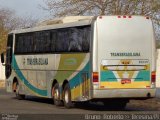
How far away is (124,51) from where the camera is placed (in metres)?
22.3

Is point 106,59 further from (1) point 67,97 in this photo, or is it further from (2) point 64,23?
(2) point 64,23

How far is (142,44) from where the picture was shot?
2259 centimetres

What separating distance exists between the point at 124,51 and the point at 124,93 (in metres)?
1.53

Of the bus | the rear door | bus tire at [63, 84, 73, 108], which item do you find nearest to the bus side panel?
the bus

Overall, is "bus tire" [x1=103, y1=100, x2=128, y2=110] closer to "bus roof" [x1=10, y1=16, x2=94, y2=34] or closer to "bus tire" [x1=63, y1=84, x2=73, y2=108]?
"bus tire" [x1=63, y1=84, x2=73, y2=108]

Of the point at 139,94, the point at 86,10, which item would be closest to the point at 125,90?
the point at 139,94

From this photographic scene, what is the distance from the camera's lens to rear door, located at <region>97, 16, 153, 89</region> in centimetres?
2208

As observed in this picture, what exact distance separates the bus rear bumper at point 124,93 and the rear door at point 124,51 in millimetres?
176

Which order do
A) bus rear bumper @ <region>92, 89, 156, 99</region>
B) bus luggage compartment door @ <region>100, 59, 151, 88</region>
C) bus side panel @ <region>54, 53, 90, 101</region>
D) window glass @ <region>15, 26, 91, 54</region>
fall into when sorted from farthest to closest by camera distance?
window glass @ <region>15, 26, 91, 54</region>
bus side panel @ <region>54, 53, 90, 101</region>
bus luggage compartment door @ <region>100, 59, 151, 88</region>
bus rear bumper @ <region>92, 89, 156, 99</region>

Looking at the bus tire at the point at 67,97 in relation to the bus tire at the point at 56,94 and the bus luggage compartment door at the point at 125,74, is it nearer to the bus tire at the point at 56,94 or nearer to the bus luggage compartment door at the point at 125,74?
the bus tire at the point at 56,94

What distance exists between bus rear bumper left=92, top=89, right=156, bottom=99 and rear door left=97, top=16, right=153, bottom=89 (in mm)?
176

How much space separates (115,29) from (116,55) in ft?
3.15

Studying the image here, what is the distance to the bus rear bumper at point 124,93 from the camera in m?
22.0

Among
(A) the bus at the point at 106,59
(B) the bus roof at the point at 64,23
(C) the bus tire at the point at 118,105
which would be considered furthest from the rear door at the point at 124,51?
(C) the bus tire at the point at 118,105
